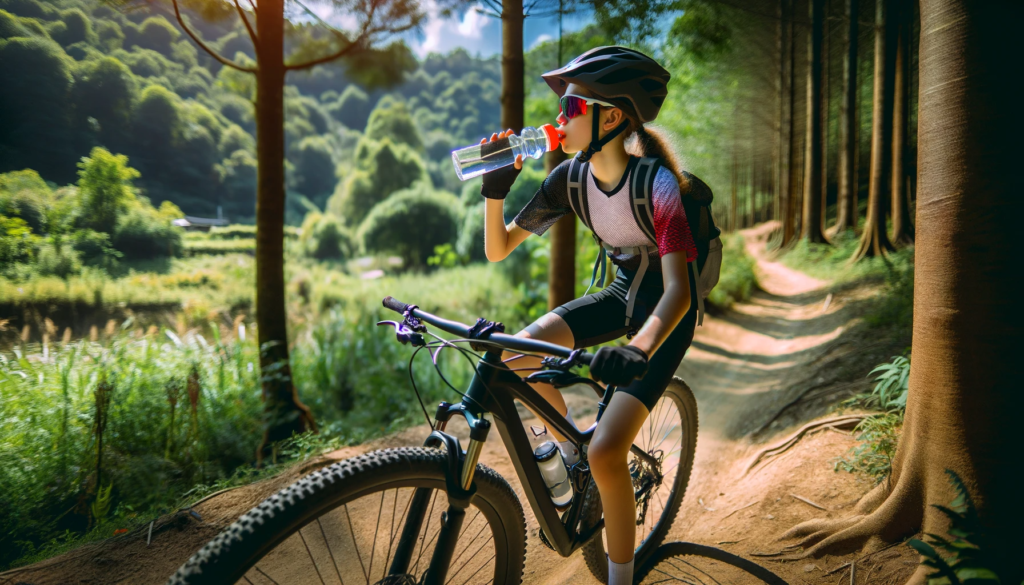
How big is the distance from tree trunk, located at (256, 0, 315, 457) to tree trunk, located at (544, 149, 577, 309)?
105 inches

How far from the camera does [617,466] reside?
2.04m

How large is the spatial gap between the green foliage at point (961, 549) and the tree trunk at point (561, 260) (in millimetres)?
3814

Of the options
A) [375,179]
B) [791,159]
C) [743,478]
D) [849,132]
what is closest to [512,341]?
[743,478]

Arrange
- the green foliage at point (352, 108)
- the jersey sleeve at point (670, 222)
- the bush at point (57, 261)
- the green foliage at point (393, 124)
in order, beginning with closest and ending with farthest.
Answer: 1. the jersey sleeve at point (670, 222)
2. the bush at point (57, 261)
3. the green foliage at point (393, 124)
4. the green foliage at point (352, 108)

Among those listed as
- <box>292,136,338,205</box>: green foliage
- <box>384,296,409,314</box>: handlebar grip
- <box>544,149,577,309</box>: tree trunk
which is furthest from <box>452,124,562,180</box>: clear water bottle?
<box>292,136,338,205</box>: green foliage

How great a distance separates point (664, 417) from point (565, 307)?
→ 1260 mm

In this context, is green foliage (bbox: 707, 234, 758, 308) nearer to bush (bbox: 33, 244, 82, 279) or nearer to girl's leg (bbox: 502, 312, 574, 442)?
girl's leg (bbox: 502, 312, 574, 442)

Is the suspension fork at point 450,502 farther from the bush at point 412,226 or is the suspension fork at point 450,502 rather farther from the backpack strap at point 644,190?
the bush at point 412,226

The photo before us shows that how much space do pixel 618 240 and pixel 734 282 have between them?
29.0 ft

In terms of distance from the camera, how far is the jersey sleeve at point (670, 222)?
1955 millimetres

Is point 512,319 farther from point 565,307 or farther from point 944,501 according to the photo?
point 944,501

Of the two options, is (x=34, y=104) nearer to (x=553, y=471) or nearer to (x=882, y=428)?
(x=553, y=471)

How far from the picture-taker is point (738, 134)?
2112 centimetres

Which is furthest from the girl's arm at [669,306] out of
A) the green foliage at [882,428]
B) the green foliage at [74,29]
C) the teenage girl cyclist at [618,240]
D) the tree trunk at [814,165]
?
the tree trunk at [814,165]
